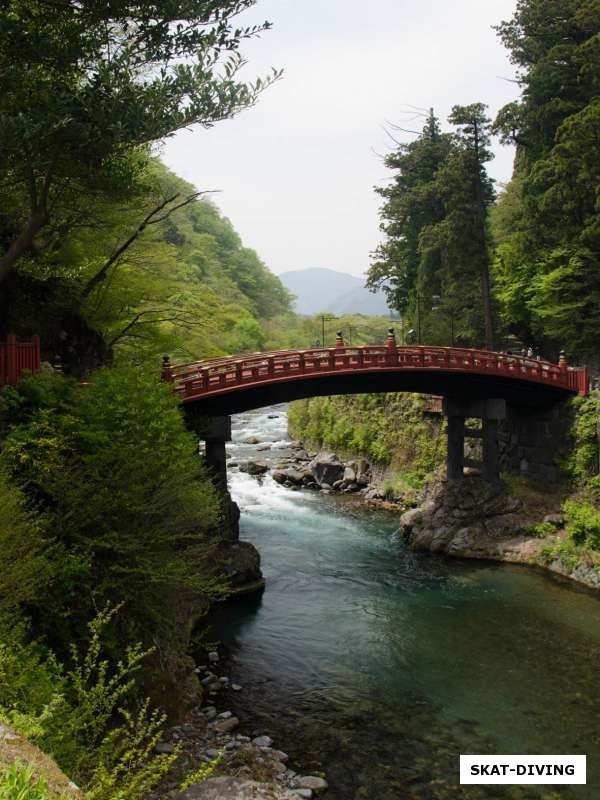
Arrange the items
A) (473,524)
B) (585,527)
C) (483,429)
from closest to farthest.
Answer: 1. (585,527)
2. (473,524)
3. (483,429)

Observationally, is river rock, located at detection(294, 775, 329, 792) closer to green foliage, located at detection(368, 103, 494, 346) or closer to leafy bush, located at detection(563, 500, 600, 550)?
leafy bush, located at detection(563, 500, 600, 550)

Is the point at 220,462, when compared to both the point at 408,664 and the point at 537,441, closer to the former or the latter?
the point at 408,664

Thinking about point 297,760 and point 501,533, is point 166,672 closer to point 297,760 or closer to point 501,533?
point 297,760

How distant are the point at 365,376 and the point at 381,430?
1402 cm

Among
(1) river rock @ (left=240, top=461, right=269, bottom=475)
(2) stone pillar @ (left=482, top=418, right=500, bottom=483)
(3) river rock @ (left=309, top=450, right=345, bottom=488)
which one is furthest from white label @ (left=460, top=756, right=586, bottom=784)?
(1) river rock @ (left=240, top=461, right=269, bottom=475)

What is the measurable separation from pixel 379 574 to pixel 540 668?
27.9 feet

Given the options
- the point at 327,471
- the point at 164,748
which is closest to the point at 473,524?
the point at 327,471

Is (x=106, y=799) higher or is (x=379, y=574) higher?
(x=106, y=799)

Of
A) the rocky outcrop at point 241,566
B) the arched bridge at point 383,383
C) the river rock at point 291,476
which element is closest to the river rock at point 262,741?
the rocky outcrop at point 241,566

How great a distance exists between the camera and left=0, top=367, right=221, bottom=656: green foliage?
13203 millimetres

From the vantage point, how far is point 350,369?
25.9 meters

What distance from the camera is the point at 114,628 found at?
13.2 meters

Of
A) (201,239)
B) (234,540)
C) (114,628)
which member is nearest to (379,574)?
(234,540)

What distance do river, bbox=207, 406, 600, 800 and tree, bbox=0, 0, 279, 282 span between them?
41.6ft
